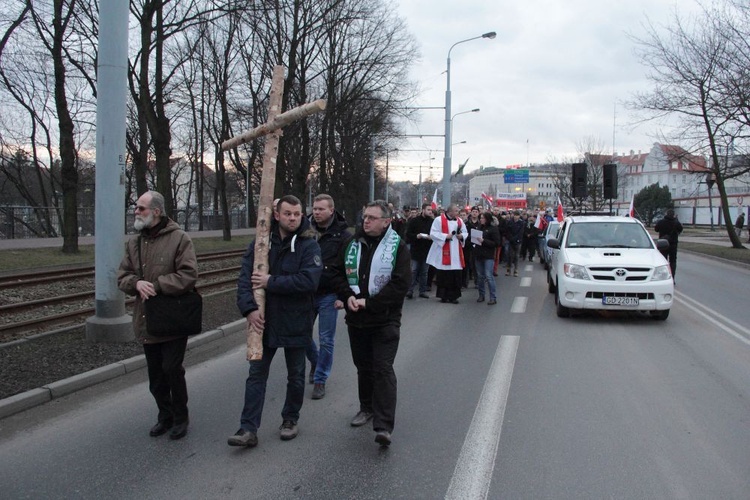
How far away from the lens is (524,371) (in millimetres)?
6859

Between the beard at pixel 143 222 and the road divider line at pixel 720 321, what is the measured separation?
25.2ft

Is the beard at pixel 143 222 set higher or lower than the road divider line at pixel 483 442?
higher

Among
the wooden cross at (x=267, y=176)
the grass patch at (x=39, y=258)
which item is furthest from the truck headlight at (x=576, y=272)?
the grass patch at (x=39, y=258)

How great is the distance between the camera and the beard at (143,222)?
4559 mm

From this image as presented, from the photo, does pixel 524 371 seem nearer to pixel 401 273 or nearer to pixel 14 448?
pixel 401 273

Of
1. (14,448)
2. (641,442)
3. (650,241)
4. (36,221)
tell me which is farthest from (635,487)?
(36,221)

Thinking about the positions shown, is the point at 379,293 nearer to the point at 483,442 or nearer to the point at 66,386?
the point at 483,442

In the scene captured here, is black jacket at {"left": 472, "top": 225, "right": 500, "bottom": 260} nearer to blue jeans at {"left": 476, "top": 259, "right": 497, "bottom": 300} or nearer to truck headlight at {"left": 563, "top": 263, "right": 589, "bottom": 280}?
blue jeans at {"left": 476, "top": 259, "right": 497, "bottom": 300}

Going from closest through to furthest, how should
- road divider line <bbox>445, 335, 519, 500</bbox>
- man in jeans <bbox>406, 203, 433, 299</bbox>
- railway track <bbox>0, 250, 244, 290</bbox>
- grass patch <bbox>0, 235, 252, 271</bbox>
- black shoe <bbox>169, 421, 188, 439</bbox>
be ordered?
road divider line <bbox>445, 335, 519, 500</bbox>
black shoe <bbox>169, 421, 188, 439</bbox>
railway track <bbox>0, 250, 244, 290</bbox>
man in jeans <bbox>406, 203, 433, 299</bbox>
grass patch <bbox>0, 235, 252, 271</bbox>

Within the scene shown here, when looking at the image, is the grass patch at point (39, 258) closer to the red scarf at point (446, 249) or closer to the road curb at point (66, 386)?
the red scarf at point (446, 249)

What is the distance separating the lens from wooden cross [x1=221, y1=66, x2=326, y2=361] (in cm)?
436

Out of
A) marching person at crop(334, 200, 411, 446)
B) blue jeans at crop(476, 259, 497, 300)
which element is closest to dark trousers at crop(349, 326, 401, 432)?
marching person at crop(334, 200, 411, 446)

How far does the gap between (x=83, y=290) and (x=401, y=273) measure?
10511 mm

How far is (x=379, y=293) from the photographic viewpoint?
4551 mm
